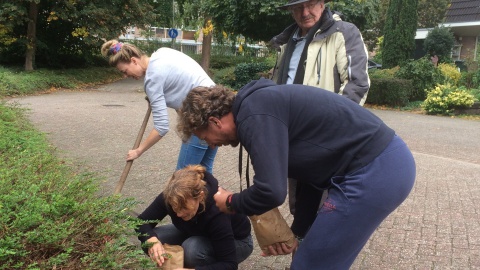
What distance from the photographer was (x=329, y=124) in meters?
2.04

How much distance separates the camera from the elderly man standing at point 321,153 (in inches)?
77.2

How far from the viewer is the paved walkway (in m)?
3.88

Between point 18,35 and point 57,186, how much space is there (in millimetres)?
18969

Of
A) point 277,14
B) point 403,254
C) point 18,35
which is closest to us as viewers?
point 403,254

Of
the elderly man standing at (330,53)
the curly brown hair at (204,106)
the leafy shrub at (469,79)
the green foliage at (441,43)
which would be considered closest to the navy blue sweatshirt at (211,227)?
the curly brown hair at (204,106)

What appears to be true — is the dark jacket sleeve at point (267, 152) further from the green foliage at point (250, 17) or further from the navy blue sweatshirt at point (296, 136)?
the green foliage at point (250, 17)

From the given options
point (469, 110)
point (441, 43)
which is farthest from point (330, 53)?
point (441, 43)

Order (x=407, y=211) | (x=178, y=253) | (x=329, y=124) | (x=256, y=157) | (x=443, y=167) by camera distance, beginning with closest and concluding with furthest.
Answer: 1. (x=256, y=157)
2. (x=329, y=124)
3. (x=178, y=253)
4. (x=407, y=211)
5. (x=443, y=167)

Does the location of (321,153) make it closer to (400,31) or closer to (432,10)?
(400,31)

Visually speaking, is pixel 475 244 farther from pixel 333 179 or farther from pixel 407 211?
pixel 333 179

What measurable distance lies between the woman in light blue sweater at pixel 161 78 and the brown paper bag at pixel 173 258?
0.79 meters

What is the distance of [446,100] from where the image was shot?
13477 mm

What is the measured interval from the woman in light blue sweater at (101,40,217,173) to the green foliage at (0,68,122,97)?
36.5 ft

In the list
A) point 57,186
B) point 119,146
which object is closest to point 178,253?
point 57,186
